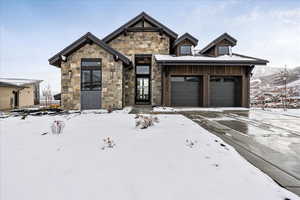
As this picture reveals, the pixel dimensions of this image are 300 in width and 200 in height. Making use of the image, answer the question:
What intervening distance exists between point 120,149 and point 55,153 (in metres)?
1.30

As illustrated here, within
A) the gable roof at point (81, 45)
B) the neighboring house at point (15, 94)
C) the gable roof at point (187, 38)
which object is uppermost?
the gable roof at point (187, 38)

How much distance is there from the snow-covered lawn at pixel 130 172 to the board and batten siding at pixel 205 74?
9537 mm

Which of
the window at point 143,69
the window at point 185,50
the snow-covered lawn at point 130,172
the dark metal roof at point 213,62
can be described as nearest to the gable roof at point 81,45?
the window at point 143,69

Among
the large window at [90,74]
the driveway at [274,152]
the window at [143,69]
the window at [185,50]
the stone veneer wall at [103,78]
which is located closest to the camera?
the driveway at [274,152]

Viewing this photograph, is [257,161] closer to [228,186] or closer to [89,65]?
[228,186]

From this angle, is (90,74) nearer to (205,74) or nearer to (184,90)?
(184,90)

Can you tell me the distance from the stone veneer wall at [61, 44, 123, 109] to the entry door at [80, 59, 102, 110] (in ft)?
0.97

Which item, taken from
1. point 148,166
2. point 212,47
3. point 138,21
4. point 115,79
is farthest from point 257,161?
point 138,21

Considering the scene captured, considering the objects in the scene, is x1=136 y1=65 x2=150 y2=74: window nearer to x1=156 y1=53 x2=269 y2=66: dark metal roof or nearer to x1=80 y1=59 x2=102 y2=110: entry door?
x1=156 y1=53 x2=269 y2=66: dark metal roof

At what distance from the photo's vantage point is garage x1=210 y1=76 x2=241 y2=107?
1330 centimetres

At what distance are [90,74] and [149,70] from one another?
5487 millimetres

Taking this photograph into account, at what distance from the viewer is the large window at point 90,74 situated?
36.9 feet

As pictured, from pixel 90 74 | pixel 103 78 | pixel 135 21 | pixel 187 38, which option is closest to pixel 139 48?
pixel 135 21

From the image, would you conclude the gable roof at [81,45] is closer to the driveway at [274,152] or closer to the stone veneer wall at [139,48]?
the stone veneer wall at [139,48]
